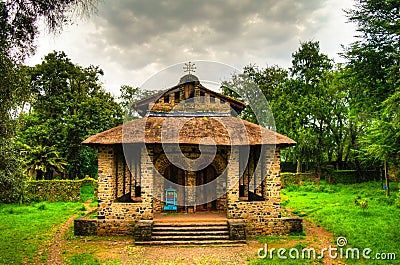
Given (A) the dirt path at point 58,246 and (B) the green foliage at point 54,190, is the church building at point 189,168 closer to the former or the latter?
(A) the dirt path at point 58,246

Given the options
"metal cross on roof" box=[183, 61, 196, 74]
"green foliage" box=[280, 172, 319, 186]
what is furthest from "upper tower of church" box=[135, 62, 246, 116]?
"green foliage" box=[280, 172, 319, 186]

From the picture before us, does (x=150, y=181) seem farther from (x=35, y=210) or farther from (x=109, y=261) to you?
(x=35, y=210)

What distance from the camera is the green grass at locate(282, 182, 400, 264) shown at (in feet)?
34.3

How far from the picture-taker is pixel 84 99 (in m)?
26.8

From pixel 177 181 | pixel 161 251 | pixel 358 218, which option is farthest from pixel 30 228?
pixel 358 218

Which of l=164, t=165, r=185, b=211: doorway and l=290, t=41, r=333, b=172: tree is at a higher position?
l=290, t=41, r=333, b=172: tree

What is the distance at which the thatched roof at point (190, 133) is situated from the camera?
42.3ft

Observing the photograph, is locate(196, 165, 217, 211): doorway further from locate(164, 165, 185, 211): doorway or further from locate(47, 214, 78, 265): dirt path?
locate(47, 214, 78, 265): dirt path

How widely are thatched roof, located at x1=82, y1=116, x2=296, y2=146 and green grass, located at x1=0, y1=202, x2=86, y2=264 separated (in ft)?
12.9

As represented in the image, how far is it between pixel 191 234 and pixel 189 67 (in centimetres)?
837

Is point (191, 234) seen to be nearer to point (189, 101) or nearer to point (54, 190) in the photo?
point (189, 101)

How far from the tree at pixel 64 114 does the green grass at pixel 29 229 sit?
6.68 meters

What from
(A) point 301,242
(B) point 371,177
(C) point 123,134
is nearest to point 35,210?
(C) point 123,134

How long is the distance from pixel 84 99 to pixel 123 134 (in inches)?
599
